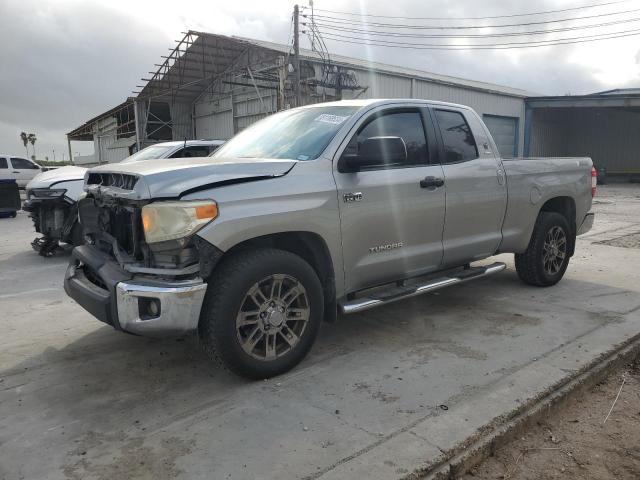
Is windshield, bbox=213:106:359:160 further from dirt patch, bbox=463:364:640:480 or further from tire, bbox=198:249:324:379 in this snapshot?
dirt patch, bbox=463:364:640:480

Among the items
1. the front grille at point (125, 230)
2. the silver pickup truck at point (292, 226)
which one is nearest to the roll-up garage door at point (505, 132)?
the silver pickup truck at point (292, 226)

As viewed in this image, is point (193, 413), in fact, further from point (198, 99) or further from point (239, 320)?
point (198, 99)

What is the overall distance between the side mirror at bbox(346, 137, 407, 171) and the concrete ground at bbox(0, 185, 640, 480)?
1.45 metres

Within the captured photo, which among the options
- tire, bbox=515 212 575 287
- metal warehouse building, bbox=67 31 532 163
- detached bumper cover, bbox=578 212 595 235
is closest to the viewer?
tire, bbox=515 212 575 287

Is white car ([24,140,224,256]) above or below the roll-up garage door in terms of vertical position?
below

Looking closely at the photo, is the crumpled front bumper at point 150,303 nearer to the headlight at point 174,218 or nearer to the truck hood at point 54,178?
the headlight at point 174,218

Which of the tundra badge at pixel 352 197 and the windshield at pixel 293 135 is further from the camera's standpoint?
the windshield at pixel 293 135

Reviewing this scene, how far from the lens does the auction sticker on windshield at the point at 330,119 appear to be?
393cm

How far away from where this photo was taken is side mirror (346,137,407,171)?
3.60 m

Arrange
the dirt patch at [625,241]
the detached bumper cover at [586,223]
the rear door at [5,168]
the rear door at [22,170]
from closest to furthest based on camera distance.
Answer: the detached bumper cover at [586,223], the dirt patch at [625,241], the rear door at [5,168], the rear door at [22,170]

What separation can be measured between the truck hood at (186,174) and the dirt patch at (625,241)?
737 centimetres

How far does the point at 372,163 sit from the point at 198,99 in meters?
27.1

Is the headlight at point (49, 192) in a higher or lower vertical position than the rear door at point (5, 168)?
lower

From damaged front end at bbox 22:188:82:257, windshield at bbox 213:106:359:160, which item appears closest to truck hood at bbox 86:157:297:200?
windshield at bbox 213:106:359:160
